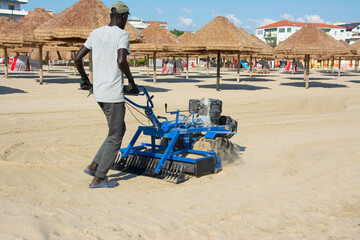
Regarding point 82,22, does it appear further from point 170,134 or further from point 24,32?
point 170,134

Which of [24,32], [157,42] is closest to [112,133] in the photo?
[157,42]

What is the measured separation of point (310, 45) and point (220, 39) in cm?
522

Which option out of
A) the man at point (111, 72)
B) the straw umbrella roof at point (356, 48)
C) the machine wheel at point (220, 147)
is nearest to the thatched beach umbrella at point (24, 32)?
the machine wheel at point (220, 147)

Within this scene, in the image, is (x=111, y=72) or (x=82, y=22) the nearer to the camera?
(x=111, y=72)

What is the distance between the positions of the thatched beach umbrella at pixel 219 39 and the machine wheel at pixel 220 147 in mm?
10823

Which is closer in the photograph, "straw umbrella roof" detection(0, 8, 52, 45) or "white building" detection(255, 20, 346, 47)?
"straw umbrella roof" detection(0, 8, 52, 45)

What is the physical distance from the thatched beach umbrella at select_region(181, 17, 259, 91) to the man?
12.5 metres

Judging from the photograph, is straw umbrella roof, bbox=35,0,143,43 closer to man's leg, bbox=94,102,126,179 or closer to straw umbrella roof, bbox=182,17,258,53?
straw umbrella roof, bbox=182,17,258,53

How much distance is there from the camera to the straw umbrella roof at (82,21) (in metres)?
13.5

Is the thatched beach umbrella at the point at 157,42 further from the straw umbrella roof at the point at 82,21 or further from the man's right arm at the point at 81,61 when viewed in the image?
the man's right arm at the point at 81,61

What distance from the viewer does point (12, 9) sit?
8606cm

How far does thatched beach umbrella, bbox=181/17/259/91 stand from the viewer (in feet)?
53.1

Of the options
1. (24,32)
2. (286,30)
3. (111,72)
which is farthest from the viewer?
(286,30)

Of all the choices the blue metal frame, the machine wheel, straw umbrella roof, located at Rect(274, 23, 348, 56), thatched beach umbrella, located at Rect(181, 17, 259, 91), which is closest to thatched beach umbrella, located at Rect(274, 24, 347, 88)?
straw umbrella roof, located at Rect(274, 23, 348, 56)
